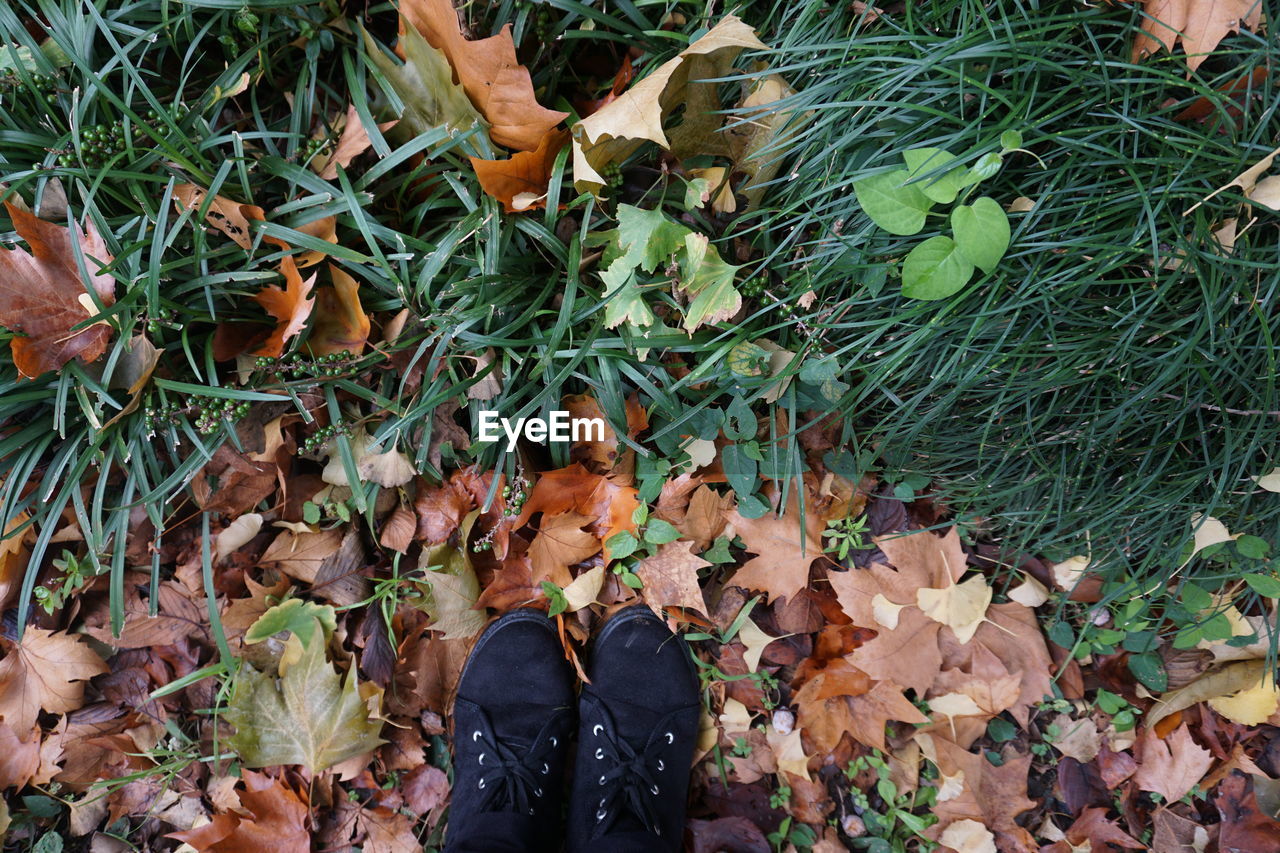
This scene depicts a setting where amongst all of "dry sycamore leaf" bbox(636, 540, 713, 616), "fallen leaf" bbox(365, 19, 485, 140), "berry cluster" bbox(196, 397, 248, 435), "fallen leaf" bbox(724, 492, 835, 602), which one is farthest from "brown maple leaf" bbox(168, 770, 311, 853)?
"fallen leaf" bbox(365, 19, 485, 140)

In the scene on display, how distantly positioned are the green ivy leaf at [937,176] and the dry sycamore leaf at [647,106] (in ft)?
1.14

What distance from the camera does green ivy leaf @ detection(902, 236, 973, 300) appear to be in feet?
3.70

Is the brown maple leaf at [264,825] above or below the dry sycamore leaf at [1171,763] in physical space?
above

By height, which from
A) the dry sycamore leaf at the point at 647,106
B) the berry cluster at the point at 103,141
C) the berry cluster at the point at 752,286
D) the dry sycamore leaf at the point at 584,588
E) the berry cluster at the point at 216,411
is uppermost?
the berry cluster at the point at 103,141

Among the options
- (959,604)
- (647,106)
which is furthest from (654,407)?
(959,604)

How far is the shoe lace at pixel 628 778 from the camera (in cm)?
172

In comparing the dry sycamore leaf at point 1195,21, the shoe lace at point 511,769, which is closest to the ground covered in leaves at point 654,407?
the dry sycamore leaf at point 1195,21

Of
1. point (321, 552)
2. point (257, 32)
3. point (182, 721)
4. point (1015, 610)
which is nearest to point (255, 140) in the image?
point (257, 32)

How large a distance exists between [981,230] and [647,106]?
24.7 inches

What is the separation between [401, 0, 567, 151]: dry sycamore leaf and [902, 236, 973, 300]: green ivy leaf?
0.71 meters

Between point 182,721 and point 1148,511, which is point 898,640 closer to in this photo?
point 1148,511

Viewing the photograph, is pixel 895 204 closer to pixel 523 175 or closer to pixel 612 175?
pixel 612 175

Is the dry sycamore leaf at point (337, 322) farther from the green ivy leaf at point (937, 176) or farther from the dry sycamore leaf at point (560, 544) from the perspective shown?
the green ivy leaf at point (937, 176)

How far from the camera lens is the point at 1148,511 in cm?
143
